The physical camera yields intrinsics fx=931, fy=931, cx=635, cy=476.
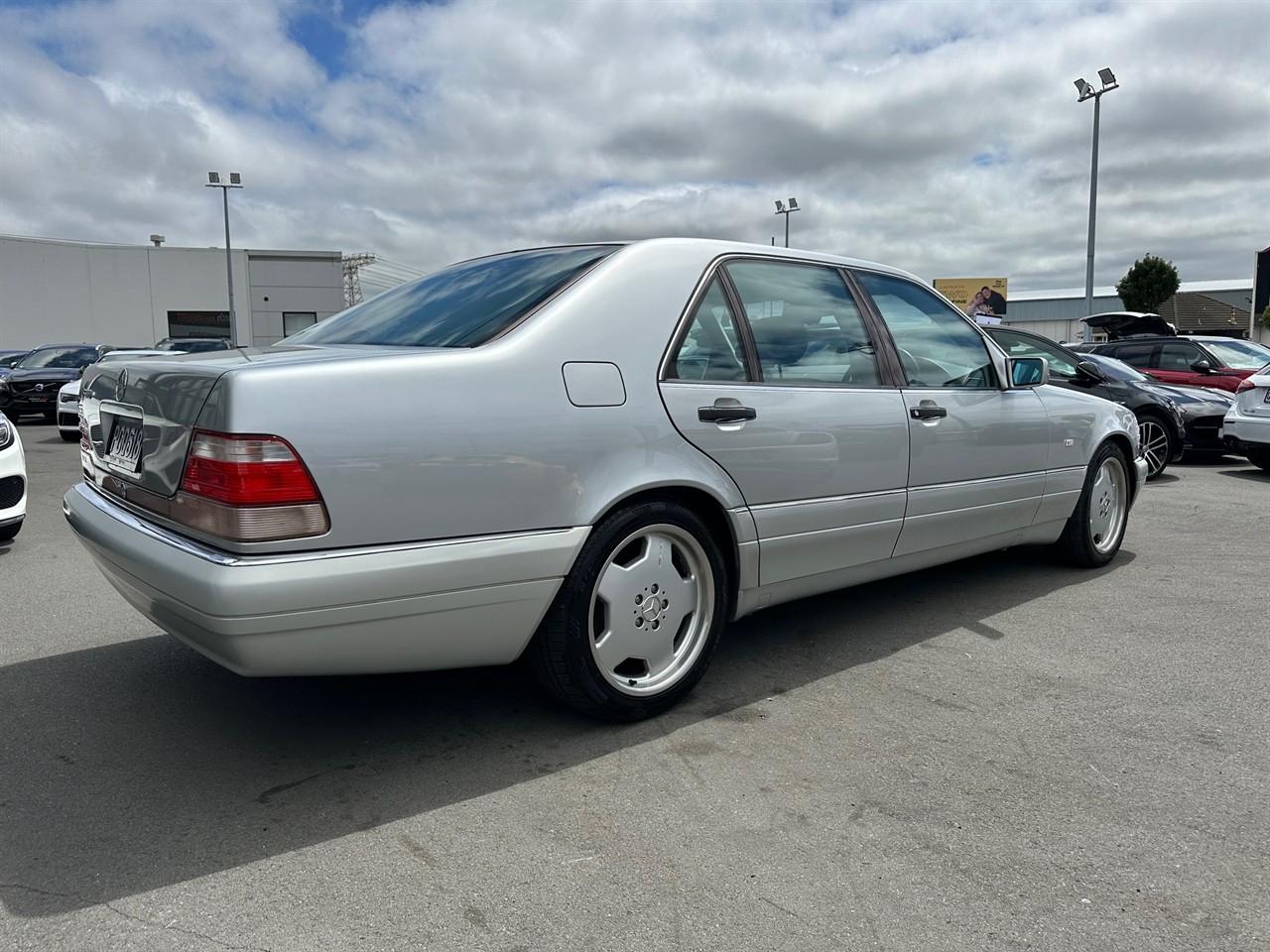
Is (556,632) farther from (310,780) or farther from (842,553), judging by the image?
(842,553)

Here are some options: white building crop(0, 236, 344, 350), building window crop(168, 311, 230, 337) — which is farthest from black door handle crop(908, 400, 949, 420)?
building window crop(168, 311, 230, 337)

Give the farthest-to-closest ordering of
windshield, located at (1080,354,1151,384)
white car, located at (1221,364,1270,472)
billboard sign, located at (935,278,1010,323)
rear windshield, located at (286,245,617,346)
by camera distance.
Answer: billboard sign, located at (935,278,1010,323) → windshield, located at (1080,354,1151,384) → white car, located at (1221,364,1270,472) → rear windshield, located at (286,245,617,346)

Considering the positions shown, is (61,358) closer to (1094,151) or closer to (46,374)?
(46,374)

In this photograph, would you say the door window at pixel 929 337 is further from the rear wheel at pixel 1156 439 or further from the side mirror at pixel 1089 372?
the rear wheel at pixel 1156 439

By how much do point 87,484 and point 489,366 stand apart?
1.65 meters

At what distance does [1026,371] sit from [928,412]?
0.89 m

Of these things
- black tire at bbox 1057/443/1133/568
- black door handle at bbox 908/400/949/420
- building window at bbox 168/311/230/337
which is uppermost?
building window at bbox 168/311/230/337

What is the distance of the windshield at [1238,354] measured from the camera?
11.4m

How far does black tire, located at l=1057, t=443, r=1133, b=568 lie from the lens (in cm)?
495

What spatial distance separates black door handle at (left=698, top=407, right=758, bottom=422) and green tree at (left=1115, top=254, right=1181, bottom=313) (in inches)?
1968

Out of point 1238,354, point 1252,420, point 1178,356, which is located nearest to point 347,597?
point 1252,420

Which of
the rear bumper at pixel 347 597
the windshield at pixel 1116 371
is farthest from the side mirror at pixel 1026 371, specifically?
the windshield at pixel 1116 371

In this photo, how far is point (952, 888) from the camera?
2119 millimetres

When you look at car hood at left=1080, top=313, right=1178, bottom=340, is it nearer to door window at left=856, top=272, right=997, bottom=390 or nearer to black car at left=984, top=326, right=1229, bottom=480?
black car at left=984, top=326, right=1229, bottom=480
